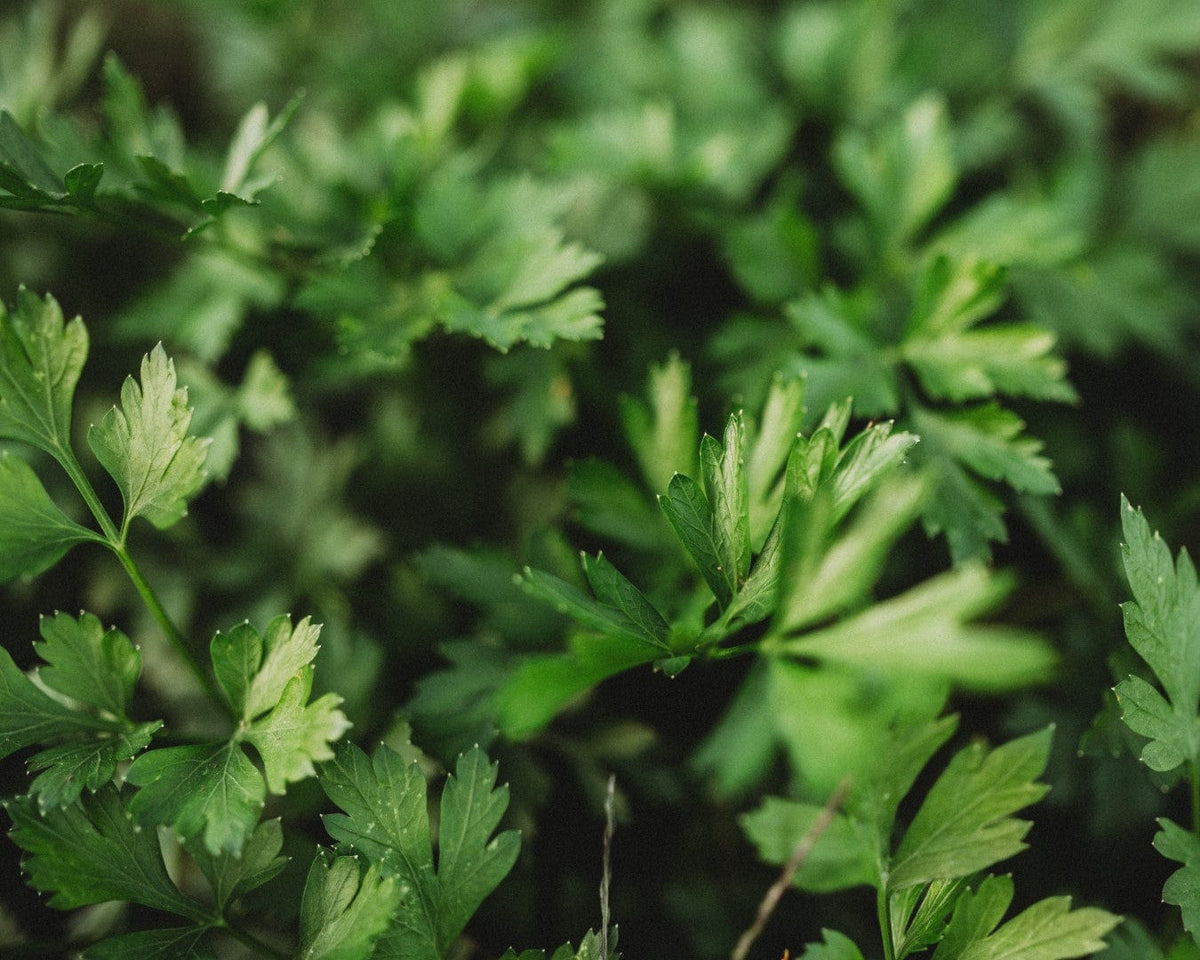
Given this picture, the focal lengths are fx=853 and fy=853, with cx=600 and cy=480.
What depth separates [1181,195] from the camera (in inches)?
69.4

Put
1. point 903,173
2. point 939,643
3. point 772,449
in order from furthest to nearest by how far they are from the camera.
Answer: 1. point 903,173
2. point 772,449
3. point 939,643

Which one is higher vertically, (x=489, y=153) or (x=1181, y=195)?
(x=489, y=153)

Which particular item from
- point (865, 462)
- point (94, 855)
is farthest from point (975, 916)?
point (94, 855)

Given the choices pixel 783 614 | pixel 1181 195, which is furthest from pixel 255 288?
pixel 1181 195

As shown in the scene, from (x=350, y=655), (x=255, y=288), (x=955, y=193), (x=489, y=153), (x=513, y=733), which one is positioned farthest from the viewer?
(x=955, y=193)

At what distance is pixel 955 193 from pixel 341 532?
149 cm

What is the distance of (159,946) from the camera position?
93 centimetres

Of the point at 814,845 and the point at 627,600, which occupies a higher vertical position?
the point at 627,600

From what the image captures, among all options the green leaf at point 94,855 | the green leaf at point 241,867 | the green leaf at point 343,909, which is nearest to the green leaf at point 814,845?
the green leaf at point 343,909

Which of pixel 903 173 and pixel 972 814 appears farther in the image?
pixel 903 173

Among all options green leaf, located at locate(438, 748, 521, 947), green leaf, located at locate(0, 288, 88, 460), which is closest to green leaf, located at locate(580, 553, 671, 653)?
green leaf, located at locate(438, 748, 521, 947)

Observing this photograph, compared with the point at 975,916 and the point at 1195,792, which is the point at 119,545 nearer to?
the point at 975,916

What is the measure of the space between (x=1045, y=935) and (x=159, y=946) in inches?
37.3

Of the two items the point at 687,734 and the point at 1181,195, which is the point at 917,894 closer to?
the point at 687,734
